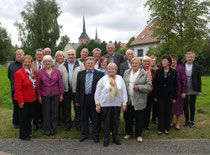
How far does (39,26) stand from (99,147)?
28.7m

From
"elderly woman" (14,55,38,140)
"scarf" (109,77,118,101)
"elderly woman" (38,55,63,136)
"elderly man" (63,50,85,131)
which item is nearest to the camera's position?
"scarf" (109,77,118,101)

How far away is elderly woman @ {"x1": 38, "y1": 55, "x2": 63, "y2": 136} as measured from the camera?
504cm

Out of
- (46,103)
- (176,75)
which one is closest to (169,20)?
(176,75)

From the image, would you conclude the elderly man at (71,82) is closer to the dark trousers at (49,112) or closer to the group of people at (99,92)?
the group of people at (99,92)

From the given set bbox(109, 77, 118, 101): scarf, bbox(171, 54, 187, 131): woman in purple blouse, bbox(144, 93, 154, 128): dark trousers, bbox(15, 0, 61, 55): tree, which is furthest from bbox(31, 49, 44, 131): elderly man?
bbox(15, 0, 61, 55): tree

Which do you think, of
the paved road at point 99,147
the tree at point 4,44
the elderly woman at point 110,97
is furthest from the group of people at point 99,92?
the tree at point 4,44

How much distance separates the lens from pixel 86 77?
4.91 metres

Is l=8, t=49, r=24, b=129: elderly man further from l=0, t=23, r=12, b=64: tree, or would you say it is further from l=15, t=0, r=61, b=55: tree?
l=0, t=23, r=12, b=64: tree

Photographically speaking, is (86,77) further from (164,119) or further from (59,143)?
(164,119)

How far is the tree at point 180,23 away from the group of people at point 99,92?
4.37 m

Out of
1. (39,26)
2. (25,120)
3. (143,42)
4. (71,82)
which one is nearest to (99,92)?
(71,82)

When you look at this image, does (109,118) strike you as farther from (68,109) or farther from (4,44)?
(4,44)

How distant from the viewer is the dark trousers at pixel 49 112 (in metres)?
5.13

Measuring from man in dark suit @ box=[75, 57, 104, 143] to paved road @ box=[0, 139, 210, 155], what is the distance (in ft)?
1.10
